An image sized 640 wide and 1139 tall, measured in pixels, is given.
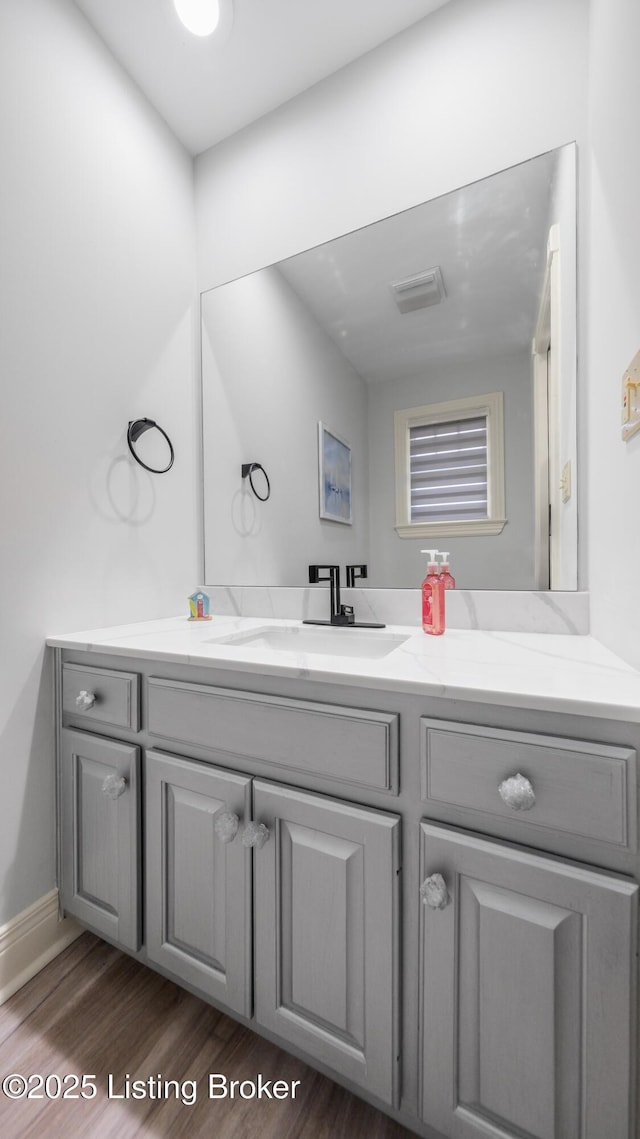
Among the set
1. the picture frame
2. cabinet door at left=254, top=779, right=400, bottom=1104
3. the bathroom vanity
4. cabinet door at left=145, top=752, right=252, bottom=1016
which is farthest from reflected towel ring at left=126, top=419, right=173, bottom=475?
cabinet door at left=254, top=779, right=400, bottom=1104

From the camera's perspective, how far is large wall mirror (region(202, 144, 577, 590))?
1230mm

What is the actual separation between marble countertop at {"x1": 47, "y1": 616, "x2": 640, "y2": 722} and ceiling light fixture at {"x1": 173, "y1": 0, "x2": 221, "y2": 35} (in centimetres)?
175

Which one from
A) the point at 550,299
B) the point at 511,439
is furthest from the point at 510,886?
the point at 550,299

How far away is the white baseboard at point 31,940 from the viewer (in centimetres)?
113

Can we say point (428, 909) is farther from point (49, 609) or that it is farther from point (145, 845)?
point (49, 609)

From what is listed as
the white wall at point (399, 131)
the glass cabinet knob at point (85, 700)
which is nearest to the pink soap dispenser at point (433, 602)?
the glass cabinet knob at point (85, 700)

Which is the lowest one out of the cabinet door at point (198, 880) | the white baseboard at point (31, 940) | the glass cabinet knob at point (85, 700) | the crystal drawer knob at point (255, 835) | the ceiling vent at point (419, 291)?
the white baseboard at point (31, 940)

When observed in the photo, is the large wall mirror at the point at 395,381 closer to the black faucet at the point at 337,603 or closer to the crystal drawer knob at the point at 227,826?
the black faucet at the point at 337,603

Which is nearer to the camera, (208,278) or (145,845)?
(145,845)

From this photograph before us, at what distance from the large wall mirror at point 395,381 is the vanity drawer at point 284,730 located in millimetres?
646

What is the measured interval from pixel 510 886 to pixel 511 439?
1.02m

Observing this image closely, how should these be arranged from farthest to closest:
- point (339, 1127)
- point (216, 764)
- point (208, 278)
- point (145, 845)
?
point (208, 278) → point (145, 845) → point (216, 764) → point (339, 1127)

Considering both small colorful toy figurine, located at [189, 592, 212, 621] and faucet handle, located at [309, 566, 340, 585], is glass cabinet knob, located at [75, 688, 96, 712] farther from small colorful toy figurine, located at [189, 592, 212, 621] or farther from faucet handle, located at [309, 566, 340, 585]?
faucet handle, located at [309, 566, 340, 585]

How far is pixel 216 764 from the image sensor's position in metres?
0.98
